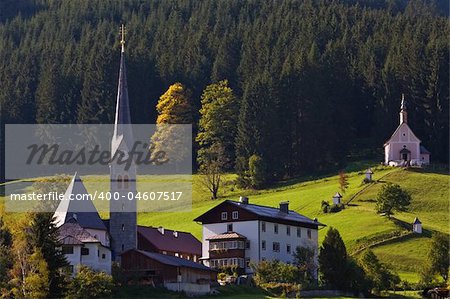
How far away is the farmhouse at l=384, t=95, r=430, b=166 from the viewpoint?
411 feet

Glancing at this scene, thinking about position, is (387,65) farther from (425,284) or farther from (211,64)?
(425,284)

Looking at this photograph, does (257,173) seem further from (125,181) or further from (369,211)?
(125,181)

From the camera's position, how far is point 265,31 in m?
168

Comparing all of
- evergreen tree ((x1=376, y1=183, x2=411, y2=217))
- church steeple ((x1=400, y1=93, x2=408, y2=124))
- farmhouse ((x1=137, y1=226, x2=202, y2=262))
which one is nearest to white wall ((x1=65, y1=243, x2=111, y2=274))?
farmhouse ((x1=137, y1=226, x2=202, y2=262))

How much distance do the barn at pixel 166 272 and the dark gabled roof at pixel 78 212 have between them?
309cm

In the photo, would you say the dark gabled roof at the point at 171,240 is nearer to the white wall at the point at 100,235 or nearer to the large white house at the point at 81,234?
the white wall at the point at 100,235

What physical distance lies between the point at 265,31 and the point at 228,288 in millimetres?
91979

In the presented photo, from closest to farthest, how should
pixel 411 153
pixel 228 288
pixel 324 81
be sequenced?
pixel 228 288 → pixel 411 153 → pixel 324 81

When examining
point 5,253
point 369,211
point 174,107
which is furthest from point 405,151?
point 5,253

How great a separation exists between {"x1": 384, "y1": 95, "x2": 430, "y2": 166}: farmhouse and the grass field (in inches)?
127

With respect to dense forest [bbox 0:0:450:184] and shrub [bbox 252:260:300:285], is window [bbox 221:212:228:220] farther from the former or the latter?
dense forest [bbox 0:0:450:184]

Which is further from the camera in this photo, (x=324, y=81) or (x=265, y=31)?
(x=265, y=31)

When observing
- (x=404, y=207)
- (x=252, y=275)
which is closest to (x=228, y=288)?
(x=252, y=275)

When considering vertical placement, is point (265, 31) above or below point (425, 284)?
above
